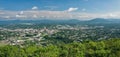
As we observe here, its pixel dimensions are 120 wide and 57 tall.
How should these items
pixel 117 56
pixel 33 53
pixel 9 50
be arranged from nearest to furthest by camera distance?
1. pixel 117 56
2. pixel 33 53
3. pixel 9 50

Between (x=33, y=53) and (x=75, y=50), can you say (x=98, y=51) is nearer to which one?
(x=75, y=50)

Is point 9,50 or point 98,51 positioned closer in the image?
point 98,51

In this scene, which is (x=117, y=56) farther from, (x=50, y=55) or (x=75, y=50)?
(x=50, y=55)

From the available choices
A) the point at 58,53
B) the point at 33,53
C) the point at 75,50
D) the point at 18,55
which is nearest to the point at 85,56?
the point at 75,50

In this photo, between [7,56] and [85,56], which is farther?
[7,56]

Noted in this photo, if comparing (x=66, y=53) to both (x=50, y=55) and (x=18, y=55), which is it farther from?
(x=18, y=55)

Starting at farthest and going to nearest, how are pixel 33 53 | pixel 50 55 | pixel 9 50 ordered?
pixel 9 50 → pixel 33 53 → pixel 50 55

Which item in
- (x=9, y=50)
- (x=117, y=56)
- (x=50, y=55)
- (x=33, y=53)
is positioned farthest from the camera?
(x=9, y=50)

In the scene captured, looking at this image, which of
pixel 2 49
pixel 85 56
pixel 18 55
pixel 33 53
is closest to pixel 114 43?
pixel 85 56
